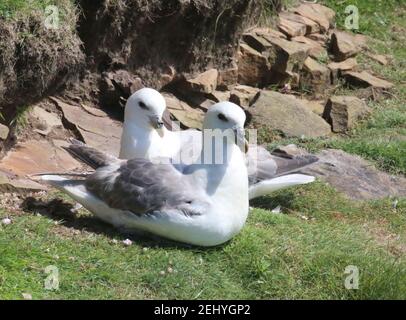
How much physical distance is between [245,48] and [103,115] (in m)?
2.25

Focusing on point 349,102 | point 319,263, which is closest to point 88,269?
point 319,263

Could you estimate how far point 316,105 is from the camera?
9188 millimetres

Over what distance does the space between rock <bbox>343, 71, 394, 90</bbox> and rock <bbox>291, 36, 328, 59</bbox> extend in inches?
18.5

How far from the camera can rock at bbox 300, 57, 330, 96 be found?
957 cm

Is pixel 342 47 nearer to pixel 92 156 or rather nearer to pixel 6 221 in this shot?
pixel 92 156

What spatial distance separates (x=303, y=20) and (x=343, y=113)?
2.15 meters

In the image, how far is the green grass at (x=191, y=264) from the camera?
15.2ft

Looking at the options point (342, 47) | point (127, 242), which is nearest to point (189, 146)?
point (127, 242)

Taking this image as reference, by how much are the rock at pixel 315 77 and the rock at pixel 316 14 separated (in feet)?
3.65

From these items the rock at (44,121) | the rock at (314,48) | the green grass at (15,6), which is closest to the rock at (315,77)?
the rock at (314,48)

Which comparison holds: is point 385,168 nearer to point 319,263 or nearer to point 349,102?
point 349,102

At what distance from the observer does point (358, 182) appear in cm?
702

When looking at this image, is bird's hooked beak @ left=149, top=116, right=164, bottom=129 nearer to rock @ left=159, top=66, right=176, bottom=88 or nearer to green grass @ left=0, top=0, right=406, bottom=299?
green grass @ left=0, top=0, right=406, bottom=299

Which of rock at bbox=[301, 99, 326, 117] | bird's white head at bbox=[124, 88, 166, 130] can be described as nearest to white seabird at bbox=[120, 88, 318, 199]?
bird's white head at bbox=[124, 88, 166, 130]
